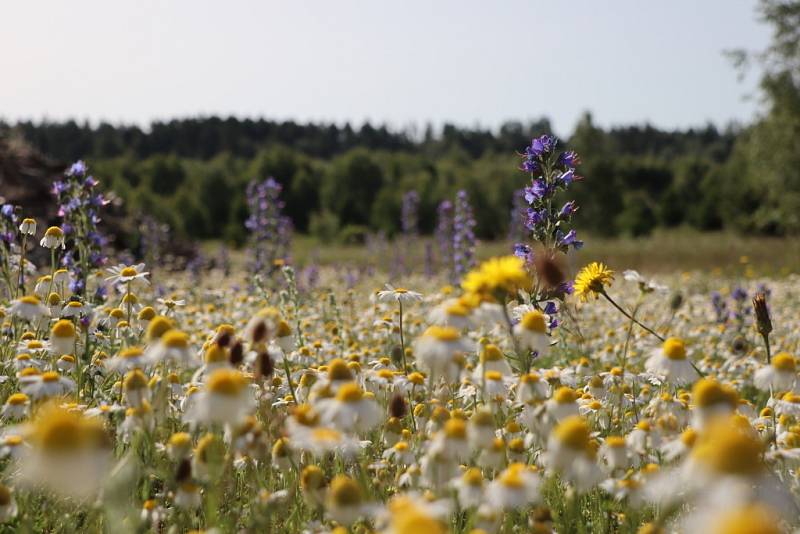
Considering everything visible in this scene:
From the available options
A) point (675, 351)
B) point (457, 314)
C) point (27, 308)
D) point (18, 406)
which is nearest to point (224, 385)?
point (457, 314)

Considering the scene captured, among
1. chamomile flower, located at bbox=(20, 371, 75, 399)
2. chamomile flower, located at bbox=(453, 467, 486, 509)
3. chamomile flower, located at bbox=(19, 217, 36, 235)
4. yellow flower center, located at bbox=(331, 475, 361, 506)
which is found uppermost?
chamomile flower, located at bbox=(19, 217, 36, 235)

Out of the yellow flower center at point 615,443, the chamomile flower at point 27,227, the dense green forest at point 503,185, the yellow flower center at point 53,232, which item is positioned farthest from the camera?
the dense green forest at point 503,185

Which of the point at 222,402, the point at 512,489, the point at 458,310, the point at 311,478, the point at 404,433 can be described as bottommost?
the point at 404,433

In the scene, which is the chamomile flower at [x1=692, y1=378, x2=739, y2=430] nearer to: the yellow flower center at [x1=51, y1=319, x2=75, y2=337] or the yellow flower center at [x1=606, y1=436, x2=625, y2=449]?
the yellow flower center at [x1=606, y1=436, x2=625, y2=449]

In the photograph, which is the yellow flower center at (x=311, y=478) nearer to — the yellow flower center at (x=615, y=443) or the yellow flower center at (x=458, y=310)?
the yellow flower center at (x=458, y=310)

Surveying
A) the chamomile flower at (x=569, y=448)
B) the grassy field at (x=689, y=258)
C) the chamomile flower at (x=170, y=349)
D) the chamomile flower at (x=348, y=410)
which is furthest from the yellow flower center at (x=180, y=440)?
the grassy field at (x=689, y=258)

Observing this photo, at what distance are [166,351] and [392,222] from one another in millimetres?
51768

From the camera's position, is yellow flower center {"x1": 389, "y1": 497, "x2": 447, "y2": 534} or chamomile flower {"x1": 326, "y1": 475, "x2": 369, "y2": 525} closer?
yellow flower center {"x1": 389, "y1": 497, "x2": 447, "y2": 534}

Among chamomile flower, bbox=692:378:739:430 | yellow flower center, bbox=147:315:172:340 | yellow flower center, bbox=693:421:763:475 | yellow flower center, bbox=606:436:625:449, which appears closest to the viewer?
yellow flower center, bbox=693:421:763:475

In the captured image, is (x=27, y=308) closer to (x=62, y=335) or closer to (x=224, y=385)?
(x=62, y=335)

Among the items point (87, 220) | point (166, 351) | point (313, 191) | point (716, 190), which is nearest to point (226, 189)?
point (313, 191)

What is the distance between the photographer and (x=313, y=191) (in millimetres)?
62188

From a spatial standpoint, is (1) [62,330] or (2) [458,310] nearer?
(2) [458,310]

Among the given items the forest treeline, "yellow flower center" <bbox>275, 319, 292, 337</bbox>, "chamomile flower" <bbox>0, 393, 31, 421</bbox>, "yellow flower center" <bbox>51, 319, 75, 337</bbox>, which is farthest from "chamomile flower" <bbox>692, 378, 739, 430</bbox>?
the forest treeline
